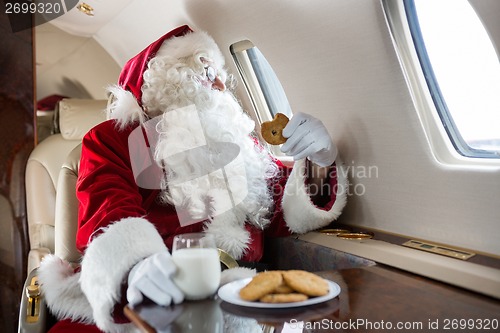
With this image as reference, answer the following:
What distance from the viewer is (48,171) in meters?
2.68

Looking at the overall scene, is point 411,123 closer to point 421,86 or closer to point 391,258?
point 421,86

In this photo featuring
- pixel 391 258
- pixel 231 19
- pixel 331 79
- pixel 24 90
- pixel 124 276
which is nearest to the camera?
pixel 124 276

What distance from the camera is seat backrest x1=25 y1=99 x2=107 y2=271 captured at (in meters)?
2.64

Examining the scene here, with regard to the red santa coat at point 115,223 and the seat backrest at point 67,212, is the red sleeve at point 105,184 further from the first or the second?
the seat backrest at point 67,212

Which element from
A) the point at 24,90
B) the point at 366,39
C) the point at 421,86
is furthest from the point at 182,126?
the point at 24,90

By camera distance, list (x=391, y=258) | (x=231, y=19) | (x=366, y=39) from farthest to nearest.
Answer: (x=231, y=19), (x=366, y=39), (x=391, y=258)

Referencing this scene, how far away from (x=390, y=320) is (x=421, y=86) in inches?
32.6

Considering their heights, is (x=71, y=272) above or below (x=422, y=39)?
below

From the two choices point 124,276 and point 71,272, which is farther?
point 71,272

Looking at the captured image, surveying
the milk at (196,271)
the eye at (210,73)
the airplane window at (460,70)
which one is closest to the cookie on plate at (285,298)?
the milk at (196,271)

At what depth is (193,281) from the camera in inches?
44.5

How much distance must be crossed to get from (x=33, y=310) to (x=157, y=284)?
32.8 inches

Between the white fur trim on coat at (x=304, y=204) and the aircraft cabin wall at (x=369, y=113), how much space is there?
0.07 m

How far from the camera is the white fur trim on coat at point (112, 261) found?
1.28 m
